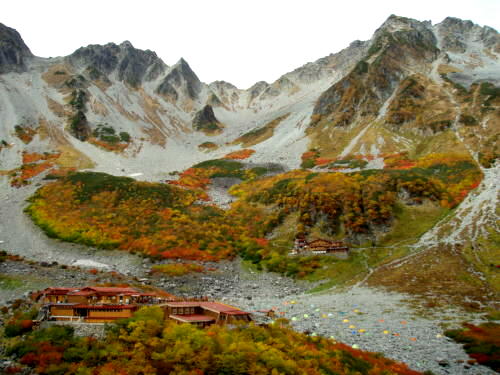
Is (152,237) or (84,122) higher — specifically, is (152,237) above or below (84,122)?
below

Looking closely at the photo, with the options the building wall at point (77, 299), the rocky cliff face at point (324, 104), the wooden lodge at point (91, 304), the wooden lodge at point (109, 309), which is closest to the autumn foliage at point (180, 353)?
the wooden lodge at point (109, 309)

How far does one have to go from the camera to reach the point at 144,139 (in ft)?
498

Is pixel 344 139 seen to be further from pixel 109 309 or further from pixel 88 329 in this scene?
pixel 88 329

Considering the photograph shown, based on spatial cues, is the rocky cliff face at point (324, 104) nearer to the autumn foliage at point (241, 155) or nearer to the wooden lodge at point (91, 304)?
the autumn foliage at point (241, 155)

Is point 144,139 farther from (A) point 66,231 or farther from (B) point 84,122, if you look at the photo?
(A) point 66,231

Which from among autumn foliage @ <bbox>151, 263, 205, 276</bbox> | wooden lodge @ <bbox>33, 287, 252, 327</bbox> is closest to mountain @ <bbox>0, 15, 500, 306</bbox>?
autumn foliage @ <bbox>151, 263, 205, 276</bbox>

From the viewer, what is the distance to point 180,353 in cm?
1805

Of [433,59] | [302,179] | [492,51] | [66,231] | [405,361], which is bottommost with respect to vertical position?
[405,361]

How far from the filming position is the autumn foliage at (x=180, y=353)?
1762 cm

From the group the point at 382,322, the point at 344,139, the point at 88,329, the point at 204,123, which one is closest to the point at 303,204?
the point at 382,322

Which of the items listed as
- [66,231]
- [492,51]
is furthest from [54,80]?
[492,51]

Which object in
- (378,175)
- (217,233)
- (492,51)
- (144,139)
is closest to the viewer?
(217,233)

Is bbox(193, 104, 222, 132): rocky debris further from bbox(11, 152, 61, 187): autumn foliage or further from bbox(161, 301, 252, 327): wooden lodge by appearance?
bbox(161, 301, 252, 327): wooden lodge

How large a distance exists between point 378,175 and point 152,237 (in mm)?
44719
